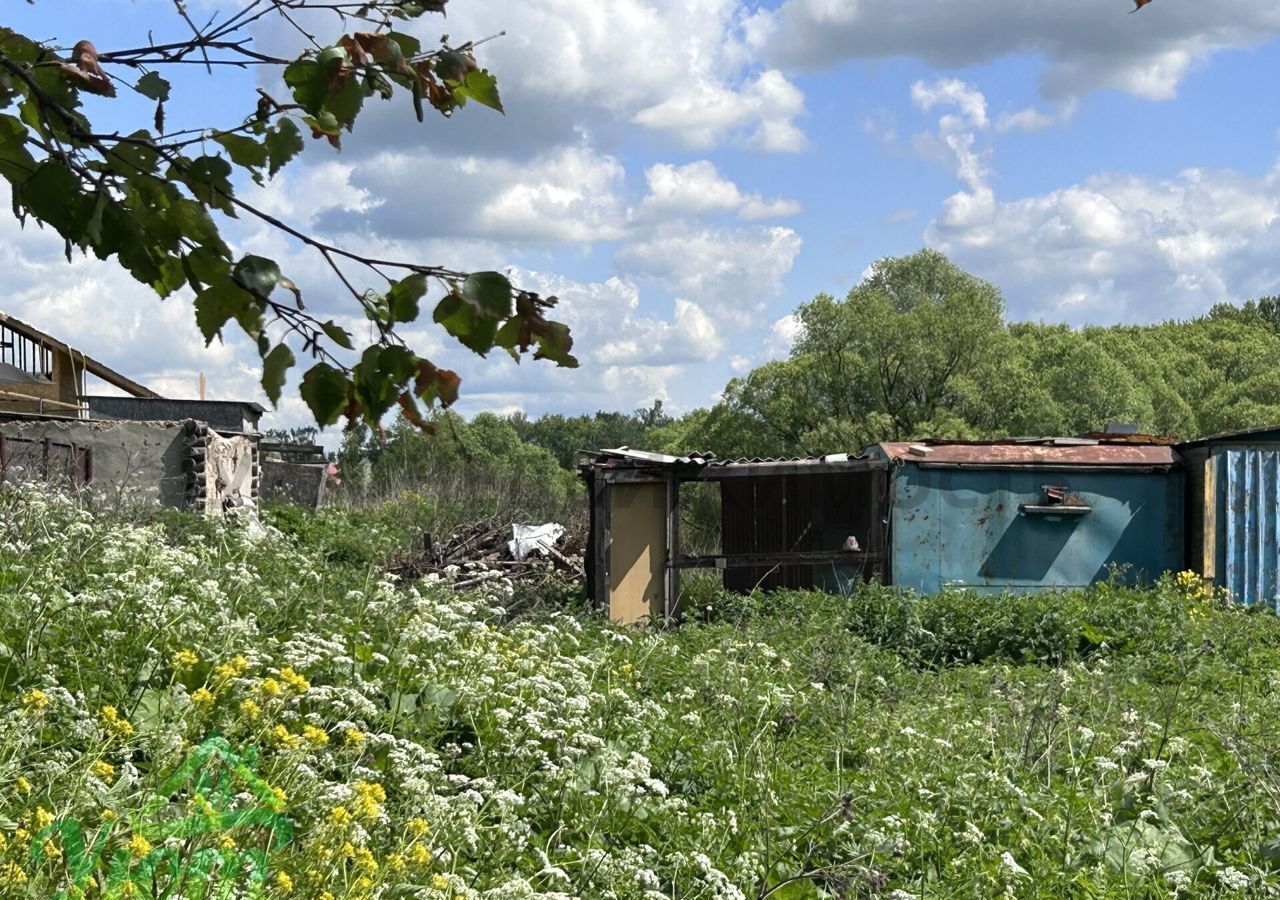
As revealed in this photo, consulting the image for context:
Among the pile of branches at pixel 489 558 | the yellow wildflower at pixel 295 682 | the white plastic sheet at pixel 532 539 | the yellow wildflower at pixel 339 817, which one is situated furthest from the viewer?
the white plastic sheet at pixel 532 539

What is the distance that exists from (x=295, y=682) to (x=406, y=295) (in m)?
2.40

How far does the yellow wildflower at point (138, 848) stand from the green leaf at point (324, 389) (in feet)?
3.74

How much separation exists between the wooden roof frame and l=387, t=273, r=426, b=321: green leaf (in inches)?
1270

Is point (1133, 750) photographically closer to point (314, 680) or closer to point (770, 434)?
point (314, 680)

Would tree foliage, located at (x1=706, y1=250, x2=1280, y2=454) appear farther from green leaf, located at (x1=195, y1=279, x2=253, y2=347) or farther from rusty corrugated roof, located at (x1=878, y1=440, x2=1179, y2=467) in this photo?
green leaf, located at (x1=195, y1=279, x2=253, y2=347)

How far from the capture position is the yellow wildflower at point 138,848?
10.00 ft

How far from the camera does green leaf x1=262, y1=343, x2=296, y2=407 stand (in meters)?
2.64

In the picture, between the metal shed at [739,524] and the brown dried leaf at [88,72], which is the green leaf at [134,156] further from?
the metal shed at [739,524]

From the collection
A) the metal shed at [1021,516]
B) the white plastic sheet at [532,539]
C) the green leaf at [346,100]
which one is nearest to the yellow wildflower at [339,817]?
the green leaf at [346,100]

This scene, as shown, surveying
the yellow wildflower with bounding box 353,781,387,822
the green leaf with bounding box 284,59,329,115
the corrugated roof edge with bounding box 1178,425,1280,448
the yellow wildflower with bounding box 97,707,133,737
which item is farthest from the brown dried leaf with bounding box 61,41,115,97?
the corrugated roof edge with bounding box 1178,425,1280,448

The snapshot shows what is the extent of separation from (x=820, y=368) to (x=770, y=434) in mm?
2436

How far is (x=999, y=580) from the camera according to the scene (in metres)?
15.8

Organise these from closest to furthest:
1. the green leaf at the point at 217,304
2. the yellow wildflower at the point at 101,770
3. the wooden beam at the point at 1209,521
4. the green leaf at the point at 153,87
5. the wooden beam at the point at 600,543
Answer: the green leaf at the point at 217,304 → the green leaf at the point at 153,87 → the yellow wildflower at the point at 101,770 → the wooden beam at the point at 600,543 → the wooden beam at the point at 1209,521

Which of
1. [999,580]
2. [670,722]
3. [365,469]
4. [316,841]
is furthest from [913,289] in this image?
[316,841]
